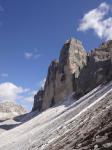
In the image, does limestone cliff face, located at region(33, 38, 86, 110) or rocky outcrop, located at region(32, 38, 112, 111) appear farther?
limestone cliff face, located at region(33, 38, 86, 110)

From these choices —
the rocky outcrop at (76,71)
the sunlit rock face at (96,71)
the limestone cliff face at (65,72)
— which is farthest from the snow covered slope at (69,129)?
the limestone cliff face at (65,72)

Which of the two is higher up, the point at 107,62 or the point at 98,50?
the point at 98,50

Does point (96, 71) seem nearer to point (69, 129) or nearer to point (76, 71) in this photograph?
point (76, 71)

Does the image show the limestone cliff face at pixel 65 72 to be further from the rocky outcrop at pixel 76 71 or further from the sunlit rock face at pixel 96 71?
the sunlit rock face at pixel 96 71

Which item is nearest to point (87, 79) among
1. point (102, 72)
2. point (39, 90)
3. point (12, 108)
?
point (102, 72)

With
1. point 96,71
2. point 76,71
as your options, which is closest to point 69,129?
point 96,71

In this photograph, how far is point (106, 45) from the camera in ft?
304

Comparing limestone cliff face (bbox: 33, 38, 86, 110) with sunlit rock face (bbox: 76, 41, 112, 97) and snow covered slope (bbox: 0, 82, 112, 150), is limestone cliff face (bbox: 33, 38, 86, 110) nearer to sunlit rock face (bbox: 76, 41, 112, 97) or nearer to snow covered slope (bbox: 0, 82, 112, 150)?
sunlit rock face (bbox: 76, 41, 112, 97)

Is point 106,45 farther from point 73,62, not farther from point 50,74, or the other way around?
point 50,74

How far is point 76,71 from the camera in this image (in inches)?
3910

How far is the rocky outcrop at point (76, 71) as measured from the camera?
8018cm

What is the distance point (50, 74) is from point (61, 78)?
43.3 feet

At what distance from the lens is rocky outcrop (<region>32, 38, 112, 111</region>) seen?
80.2 metres

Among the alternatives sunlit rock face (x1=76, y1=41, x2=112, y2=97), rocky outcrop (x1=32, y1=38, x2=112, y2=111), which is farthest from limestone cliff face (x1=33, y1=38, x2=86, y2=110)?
sunlit rock face (x1=76, y1=41, x2=112, y2=97)
